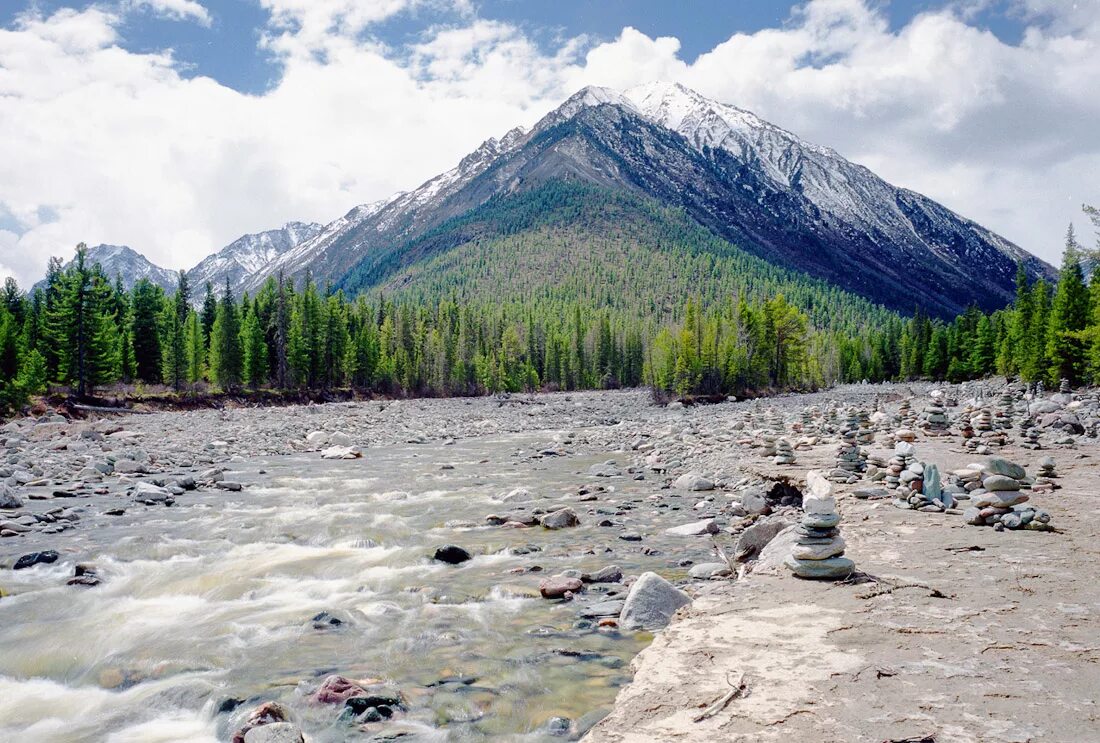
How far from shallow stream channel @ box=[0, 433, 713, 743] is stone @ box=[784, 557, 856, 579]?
7.20ft

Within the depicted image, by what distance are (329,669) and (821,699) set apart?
16.6ft

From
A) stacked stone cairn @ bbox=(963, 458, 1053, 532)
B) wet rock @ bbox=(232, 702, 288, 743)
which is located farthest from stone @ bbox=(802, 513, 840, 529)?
wet rock @ bbox=(232, 702, 288, 743)

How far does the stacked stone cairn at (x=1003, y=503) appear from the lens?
9.34m

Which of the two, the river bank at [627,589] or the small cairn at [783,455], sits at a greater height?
the small cairn at [783,455]

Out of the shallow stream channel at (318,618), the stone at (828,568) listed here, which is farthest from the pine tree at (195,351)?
the stone at (828,568)

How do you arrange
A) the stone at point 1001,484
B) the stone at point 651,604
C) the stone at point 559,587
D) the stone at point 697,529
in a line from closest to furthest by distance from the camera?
1. the stone at point 651,604
2. the stone at point 559,587
3. the stone at point 1001,484
4. the stone at point 697,529

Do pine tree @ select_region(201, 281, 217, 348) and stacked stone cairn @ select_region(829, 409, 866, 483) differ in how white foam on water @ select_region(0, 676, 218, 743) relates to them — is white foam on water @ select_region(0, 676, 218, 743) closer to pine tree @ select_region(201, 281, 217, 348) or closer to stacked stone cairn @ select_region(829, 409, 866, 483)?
stacked stone cairn @ select_region(829, 409, 866, 483)

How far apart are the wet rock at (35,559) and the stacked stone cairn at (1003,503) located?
1525cm

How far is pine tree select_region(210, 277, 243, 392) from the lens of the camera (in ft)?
208

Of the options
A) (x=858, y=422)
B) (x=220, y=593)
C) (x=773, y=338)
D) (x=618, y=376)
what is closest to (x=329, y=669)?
(x=220, y=593)

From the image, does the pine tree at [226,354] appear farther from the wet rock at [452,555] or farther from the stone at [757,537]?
the stone at [757,537]

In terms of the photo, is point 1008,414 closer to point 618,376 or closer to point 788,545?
point 788,545

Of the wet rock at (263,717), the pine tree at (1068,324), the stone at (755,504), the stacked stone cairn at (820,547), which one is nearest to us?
the wet rock at (263,717)

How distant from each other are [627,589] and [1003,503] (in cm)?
637
